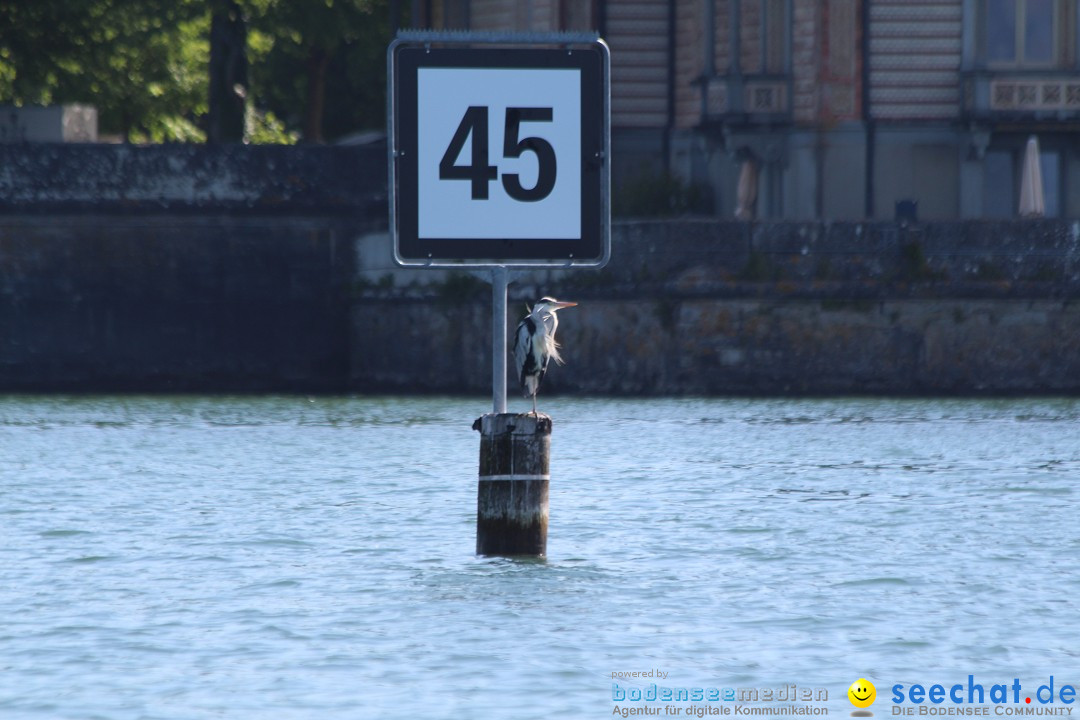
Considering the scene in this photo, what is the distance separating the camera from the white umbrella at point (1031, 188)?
31.6 meters

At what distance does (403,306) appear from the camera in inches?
1363

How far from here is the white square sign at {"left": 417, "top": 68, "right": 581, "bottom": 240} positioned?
545 inches

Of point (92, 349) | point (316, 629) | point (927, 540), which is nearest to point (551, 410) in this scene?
point (92, 349)

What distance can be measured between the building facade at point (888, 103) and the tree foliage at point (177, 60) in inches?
408

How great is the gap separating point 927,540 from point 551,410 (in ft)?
45.6

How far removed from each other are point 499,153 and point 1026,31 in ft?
73.3

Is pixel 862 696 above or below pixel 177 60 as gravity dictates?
below

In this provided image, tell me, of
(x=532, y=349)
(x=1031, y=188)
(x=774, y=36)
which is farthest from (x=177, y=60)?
(x=532, y=349)

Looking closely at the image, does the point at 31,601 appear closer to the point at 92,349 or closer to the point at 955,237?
the point at 955,237

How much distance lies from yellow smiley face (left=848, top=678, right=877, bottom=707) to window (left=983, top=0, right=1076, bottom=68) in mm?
24948

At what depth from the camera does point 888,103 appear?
3478 centimetres

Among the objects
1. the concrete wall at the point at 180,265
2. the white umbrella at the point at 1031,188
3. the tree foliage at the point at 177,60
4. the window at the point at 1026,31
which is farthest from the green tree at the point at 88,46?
the white umbrella at the point at 1031,188

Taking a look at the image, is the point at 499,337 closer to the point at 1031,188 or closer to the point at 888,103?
the point at 1031,188

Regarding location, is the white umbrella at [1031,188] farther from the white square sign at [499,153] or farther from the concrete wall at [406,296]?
the white square sign at [499,153]
